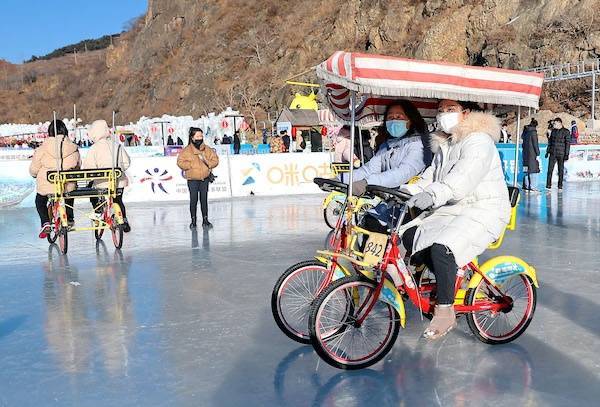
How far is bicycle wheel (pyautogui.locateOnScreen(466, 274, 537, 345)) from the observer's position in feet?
15.2

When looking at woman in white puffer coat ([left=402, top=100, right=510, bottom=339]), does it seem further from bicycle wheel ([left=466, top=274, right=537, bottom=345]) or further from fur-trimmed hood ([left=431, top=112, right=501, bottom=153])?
bicycle wheel ([left=466, top=274, right=537, bottom=345])

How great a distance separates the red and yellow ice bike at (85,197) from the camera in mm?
8562

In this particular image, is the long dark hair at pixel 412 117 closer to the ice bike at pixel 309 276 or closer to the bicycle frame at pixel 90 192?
the ice bike at pixel 309 276

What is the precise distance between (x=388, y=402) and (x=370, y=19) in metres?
51.9

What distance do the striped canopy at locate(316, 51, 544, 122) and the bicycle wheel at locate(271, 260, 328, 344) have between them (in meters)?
1.20

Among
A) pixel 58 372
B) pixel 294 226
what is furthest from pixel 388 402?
pixel 294 226

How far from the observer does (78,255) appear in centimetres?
876

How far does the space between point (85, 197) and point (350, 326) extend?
551cm

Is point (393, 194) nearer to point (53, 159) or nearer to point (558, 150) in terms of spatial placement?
point (53, 159)

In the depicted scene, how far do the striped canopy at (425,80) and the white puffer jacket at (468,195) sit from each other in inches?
20.4

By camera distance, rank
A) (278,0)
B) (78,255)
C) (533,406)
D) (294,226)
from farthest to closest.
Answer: (278,0)
(294,226)
(78,255)
(533,406)

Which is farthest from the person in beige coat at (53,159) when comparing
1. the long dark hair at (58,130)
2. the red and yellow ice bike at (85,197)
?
the red and yellow ice bike at (85,197)

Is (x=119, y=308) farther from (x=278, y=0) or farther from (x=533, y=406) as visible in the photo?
(x=278, y=0)

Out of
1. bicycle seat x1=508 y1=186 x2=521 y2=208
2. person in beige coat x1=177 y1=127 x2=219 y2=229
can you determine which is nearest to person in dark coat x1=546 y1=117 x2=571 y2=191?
person in beige coat x1=177 y1=127 x2=219 y2=229
